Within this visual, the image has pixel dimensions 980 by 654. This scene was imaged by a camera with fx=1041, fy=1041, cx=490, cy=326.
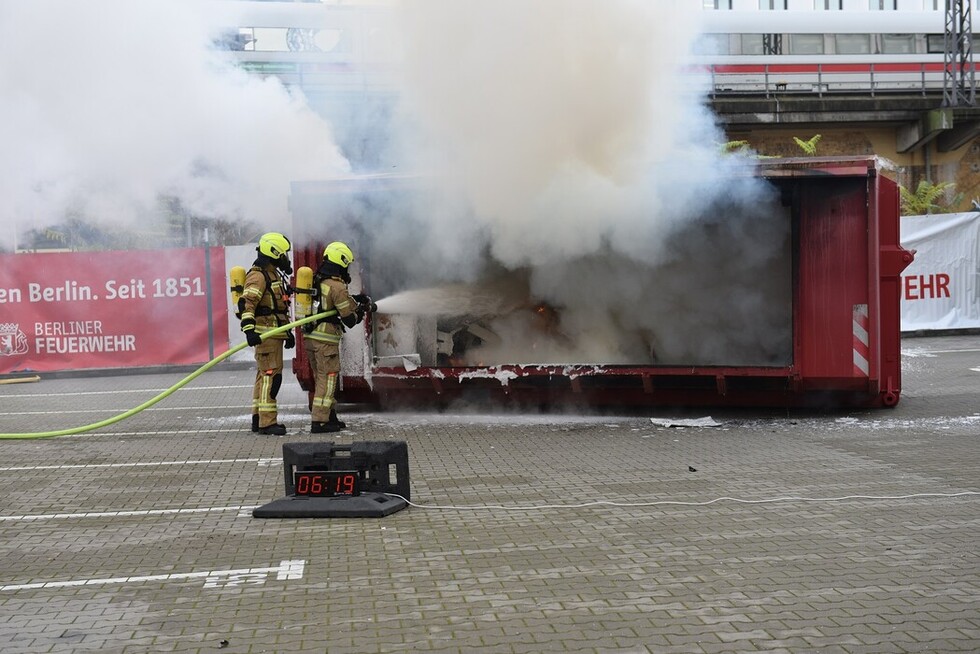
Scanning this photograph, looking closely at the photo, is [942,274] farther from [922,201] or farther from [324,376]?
[324,376]

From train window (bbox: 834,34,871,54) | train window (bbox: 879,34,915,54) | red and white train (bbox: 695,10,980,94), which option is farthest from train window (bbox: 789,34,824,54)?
train window (bbox: 879,34,915,54)

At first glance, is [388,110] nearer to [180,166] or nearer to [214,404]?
[180,166]

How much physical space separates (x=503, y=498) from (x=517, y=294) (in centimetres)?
482

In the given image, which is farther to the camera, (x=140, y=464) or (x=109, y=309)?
(x=109, y=309)

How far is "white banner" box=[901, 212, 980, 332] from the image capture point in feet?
61.8

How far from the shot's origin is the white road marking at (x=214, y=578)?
16.7 feet

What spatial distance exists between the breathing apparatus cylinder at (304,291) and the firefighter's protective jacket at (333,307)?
14cm

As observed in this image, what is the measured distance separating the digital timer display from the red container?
3861 mm

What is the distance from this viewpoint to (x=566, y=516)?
6.27 m

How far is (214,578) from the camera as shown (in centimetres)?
516

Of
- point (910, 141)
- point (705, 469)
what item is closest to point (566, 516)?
point (705, 469)

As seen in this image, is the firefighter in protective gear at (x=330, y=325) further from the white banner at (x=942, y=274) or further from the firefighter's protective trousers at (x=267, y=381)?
the white banner at (x=942, y=274)

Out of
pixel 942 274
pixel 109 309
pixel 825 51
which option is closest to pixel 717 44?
pixel 825 51

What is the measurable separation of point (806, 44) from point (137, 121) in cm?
2332
